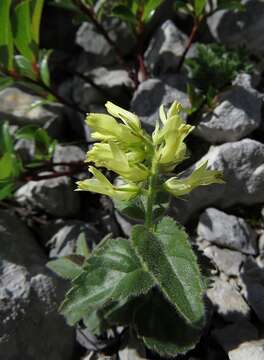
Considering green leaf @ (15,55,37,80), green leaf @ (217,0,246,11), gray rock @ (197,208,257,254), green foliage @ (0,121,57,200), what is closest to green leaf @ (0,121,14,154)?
green foliage @ (0,121,57,200)

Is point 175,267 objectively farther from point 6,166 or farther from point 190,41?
point 190,41

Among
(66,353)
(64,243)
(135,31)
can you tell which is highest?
(135,31)

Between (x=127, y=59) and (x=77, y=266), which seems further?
(x=127, y=59)

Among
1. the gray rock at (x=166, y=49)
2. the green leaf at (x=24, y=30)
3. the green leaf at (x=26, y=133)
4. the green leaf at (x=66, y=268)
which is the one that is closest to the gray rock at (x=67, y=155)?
the green leaf at (x=26, y=133)

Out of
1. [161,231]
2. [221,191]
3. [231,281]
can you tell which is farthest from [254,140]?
[161,231]

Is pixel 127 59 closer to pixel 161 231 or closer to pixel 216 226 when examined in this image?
pixel 216 226

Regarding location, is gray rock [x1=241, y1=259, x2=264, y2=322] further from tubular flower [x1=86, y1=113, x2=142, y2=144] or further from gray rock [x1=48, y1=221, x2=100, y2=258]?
tubular flower [x1=86, y1=113, x2=142, y2=144]

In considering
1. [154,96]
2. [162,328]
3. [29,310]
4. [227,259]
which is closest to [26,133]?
[154,96]
